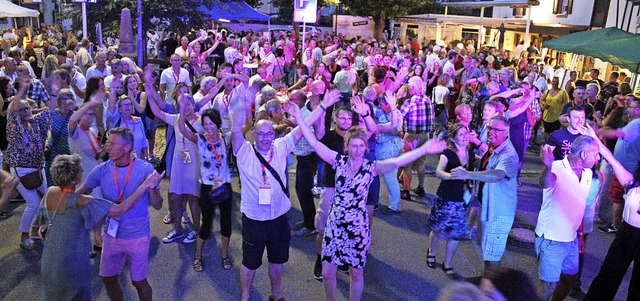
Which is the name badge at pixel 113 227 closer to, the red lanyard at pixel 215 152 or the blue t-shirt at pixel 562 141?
the red lanyard at pixel 215 152

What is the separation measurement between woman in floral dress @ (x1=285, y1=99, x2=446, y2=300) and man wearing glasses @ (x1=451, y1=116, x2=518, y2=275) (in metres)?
0.74

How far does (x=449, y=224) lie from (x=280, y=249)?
1.77 metres

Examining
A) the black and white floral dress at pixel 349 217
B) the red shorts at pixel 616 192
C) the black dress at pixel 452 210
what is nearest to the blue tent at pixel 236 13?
the red shorts at pixel 616 192

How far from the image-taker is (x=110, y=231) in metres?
3.87

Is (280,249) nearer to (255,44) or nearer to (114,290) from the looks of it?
(114,290)

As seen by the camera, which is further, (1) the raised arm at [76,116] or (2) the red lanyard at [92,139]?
(2) the red lanyard at [92,139]

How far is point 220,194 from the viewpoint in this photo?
15.7ft

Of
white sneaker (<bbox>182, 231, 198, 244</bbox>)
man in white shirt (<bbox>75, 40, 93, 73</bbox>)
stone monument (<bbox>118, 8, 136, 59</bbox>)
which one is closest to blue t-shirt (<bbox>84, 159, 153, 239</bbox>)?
white sneaker (<bbox>182, 231, 198, 244</bbox>)

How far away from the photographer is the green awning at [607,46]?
345 inches

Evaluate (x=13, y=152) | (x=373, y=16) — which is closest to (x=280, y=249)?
(x=13, y=152)

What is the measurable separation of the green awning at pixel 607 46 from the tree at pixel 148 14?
32.6 feet

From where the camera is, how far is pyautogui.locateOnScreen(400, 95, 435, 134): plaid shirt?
750 centimetres

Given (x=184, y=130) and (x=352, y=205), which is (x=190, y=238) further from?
(x=352, y=205)

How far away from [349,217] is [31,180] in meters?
3.50
